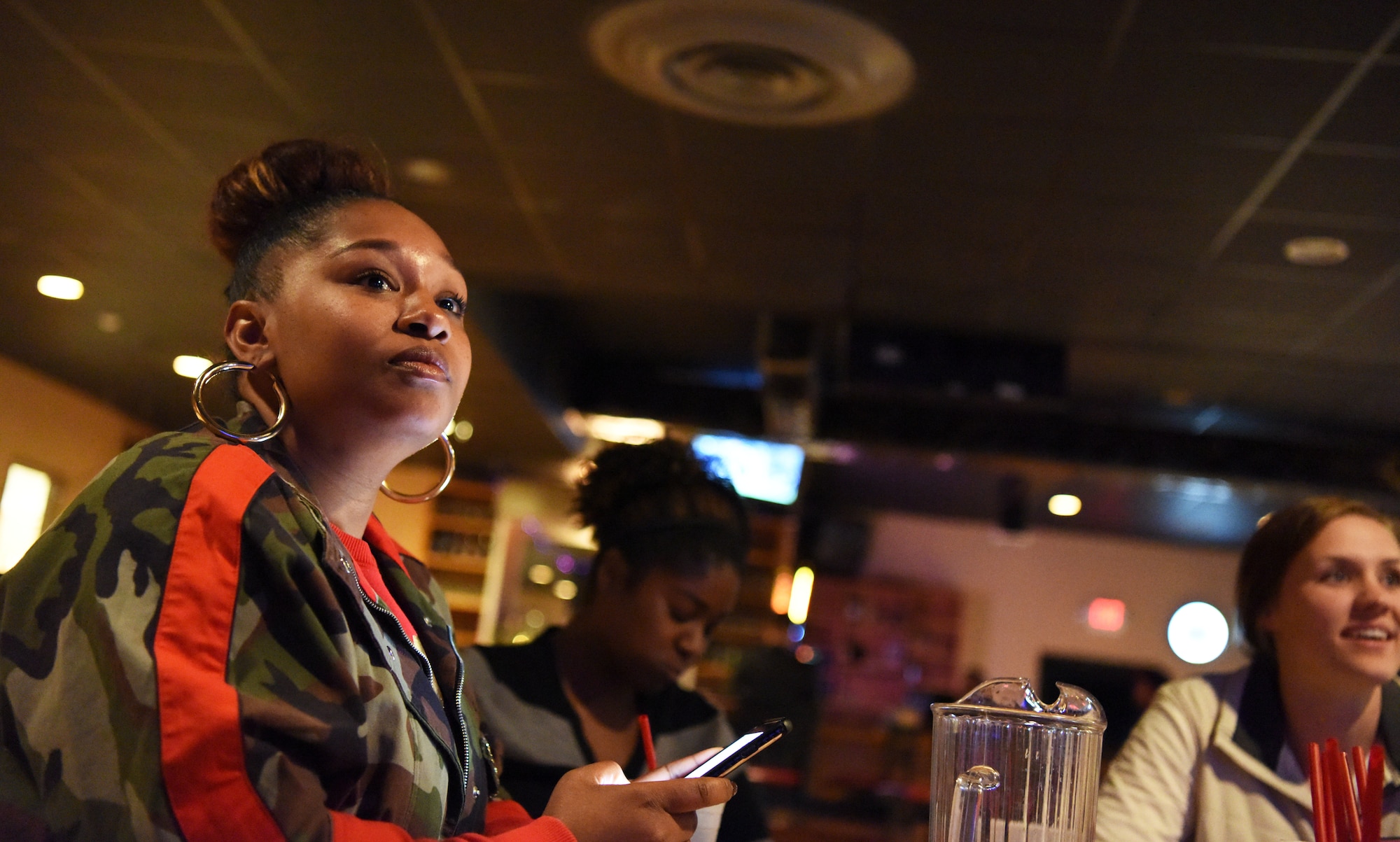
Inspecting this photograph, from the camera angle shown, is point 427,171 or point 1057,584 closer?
point 427,171

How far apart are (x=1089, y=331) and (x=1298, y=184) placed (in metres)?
2.06

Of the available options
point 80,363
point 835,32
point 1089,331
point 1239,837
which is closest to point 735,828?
point 1239,837

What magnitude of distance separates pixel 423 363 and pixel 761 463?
7288 mm

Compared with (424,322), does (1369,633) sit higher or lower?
lower

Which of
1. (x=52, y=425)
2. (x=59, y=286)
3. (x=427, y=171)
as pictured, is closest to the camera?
(x=52, y=425)

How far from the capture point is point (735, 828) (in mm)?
1699

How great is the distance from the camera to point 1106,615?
12.2 m

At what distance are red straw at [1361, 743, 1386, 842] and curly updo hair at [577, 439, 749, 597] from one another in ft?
3.33

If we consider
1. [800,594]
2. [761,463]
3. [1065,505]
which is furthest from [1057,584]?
[761,463]

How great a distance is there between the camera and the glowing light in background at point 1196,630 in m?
12.1

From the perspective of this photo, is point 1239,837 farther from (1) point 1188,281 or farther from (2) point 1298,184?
(1) point 1188,281

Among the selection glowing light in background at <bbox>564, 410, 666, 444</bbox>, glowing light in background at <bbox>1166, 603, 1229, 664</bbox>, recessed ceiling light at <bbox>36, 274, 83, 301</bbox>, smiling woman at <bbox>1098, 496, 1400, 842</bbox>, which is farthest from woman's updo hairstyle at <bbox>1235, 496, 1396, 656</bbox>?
glowing light in background at <bbox>1166, 603, 1229, 664</bbox>

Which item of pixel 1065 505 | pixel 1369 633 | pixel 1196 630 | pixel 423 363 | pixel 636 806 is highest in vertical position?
pixel 1065 505

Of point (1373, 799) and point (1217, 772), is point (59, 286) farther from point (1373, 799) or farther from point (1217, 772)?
point (1373, 799)
